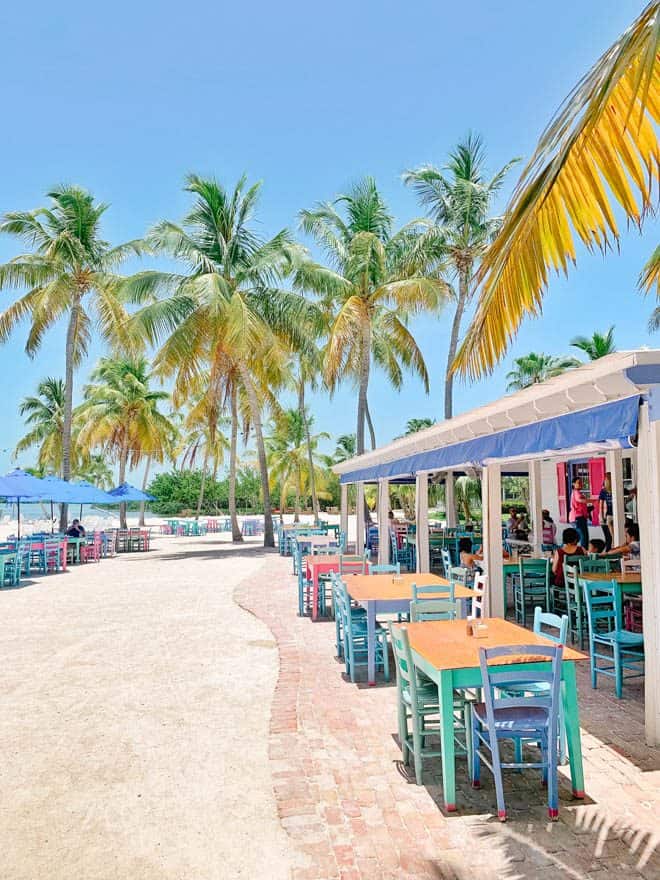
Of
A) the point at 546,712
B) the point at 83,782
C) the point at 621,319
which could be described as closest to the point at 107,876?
the point at 83,782

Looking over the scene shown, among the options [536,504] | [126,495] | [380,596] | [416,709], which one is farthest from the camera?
[126,495]

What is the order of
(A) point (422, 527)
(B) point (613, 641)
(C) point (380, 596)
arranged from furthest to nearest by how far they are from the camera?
(A) point (422, 527) → (C) point (380, 596) → (B) point (613, 641)

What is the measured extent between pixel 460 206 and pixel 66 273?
45.2 feet

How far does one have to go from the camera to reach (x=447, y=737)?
394cm

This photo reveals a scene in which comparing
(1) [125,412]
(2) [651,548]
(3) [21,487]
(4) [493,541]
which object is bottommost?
(4) [493,541]

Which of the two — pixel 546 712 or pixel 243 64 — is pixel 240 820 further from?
pixel 243 64

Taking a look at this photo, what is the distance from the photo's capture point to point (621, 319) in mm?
34938

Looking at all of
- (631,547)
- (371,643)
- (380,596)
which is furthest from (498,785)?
(631,547)

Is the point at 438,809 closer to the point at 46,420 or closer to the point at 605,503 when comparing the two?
the point at 605,503

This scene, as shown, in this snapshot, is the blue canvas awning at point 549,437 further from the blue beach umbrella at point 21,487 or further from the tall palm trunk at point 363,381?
the tall palm trunk at point 363,381

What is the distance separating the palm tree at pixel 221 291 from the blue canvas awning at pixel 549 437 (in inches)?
506

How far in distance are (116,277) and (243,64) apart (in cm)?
1479

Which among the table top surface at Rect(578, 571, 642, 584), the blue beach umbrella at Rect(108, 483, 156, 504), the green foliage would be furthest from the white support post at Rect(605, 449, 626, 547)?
the green foliage

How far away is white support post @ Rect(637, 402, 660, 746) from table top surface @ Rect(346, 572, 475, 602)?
92.5 inches
